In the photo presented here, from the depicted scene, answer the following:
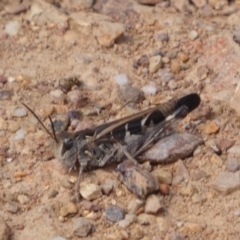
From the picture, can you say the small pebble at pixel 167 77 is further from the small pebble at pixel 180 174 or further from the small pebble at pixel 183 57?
the small pebble at pixel 180 174

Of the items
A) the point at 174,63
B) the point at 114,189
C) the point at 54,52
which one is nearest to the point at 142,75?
the point at 174,63

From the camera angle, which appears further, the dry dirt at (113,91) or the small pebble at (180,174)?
the small pebble at (180,174)

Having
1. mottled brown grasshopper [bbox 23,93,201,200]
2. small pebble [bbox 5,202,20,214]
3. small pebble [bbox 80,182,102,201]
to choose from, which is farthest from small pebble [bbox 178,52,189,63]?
small pebble [bbox 5,202,20,214]

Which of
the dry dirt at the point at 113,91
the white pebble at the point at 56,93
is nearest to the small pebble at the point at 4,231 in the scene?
the dry dirt at the point at 113,91

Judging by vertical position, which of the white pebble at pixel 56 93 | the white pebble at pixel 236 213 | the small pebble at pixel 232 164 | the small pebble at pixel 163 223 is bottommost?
the white pebble at pixel 56 93

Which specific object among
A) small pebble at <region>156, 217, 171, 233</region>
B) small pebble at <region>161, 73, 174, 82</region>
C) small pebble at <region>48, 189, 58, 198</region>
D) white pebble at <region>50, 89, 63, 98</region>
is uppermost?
small pebble at <region>161, 73, 174, 82</region>

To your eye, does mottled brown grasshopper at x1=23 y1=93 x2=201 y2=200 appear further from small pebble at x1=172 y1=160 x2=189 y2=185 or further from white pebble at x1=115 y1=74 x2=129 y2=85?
white pebble at x1=115 y1=74 x2=129 y2=85
